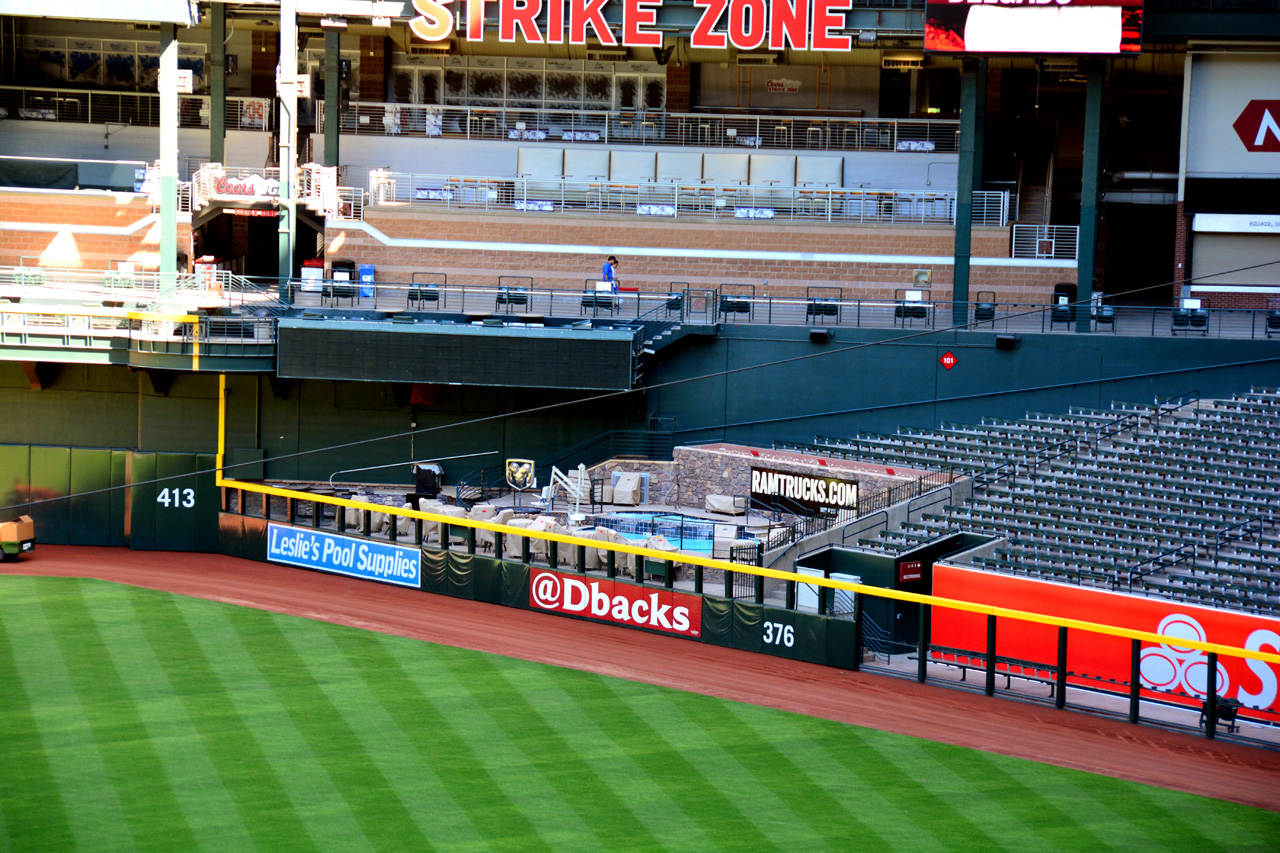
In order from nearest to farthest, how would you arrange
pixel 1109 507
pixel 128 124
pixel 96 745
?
pixel 96 745 → pixel 1109 507 → pixel 128 124

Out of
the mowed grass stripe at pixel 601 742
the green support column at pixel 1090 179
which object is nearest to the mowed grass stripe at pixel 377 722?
the mowed grass stripe at pixel 601 742

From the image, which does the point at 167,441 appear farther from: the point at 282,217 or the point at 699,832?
the point at 699,832

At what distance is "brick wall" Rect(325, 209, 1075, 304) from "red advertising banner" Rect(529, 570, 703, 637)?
42.7 feet

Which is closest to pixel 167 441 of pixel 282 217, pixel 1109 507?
pixel 282 217

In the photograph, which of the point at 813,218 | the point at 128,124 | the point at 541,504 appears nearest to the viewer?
the point at 541,504

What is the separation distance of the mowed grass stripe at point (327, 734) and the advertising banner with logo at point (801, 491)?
11.0 m

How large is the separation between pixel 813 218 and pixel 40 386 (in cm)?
2094

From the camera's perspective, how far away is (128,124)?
4134cm

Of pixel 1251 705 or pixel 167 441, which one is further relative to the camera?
pixel 167 441

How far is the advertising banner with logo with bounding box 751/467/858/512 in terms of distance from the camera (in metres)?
28.5

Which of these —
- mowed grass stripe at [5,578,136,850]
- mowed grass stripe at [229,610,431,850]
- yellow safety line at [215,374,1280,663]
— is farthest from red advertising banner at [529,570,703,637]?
mowed grass stripe at [5,578,136,850]

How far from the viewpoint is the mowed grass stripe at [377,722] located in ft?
50.5

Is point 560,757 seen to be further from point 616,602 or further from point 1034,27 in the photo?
point 1034,27

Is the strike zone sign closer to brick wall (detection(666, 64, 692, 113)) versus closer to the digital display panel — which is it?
the digital display panel
